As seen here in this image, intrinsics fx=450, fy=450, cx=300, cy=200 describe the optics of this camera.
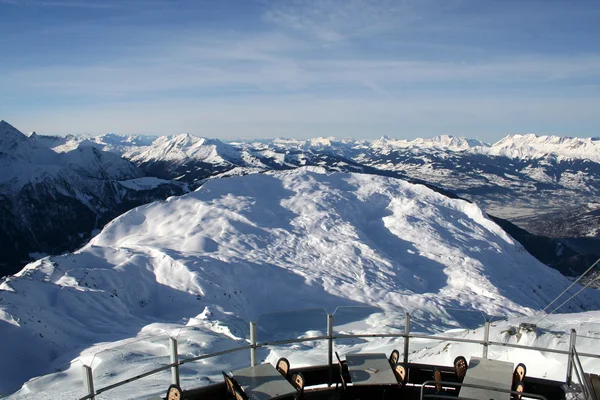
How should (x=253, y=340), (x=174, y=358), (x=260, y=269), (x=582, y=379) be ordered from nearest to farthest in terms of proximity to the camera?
(x=582, y=379), (x=174, y=358), (x=253, y=340), (x=260, y=269)

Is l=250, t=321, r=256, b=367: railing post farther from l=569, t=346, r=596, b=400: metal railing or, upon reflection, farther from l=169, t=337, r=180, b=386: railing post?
l=569, t=346, r=596, b=400: metal railing

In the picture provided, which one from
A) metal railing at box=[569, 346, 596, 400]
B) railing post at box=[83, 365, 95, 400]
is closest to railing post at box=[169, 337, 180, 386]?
railing post at box=[83, 365, 95, 400]

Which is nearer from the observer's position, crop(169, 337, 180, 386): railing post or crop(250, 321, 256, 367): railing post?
crop(169, 337, 180, 386): railing post

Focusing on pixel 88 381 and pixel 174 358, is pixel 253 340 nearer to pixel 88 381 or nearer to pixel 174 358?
pixel 174 358

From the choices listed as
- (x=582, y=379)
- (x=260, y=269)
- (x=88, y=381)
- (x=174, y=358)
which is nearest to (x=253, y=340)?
(x=174, y=358)

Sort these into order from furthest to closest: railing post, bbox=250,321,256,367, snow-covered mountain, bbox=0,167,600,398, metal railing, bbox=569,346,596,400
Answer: snow-covered mountain, bbox=0,167,600,398, railing post, bbox=250,321,256,367, metal railing, bbox=569,346,596,400

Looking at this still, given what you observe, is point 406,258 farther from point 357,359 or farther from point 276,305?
point 357,359

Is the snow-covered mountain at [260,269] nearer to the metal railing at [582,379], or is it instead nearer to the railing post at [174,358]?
the railing post at [174,358]

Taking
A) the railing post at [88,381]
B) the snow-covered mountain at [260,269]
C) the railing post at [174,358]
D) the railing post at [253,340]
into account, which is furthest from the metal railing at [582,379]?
the railing post at [88,381]
